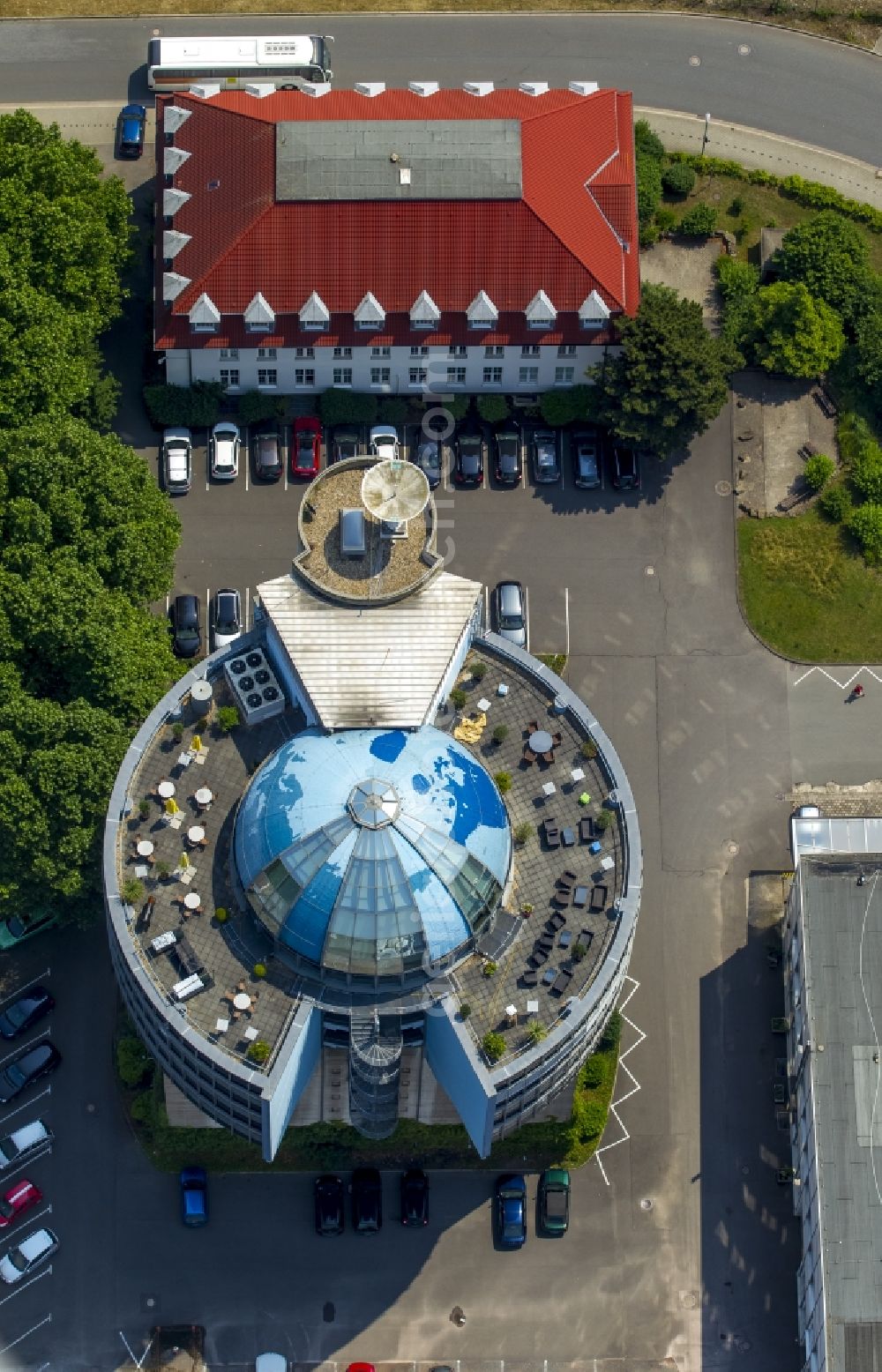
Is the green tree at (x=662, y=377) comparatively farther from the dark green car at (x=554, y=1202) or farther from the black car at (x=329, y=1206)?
the black car at (x=329, y=1206)

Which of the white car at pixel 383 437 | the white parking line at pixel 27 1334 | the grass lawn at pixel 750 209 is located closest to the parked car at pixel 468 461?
the white car at pixel 383 437

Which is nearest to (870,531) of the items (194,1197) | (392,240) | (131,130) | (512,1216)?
(392,240)

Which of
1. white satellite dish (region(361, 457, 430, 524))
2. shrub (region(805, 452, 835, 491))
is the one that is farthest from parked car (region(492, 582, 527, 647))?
shrub (region(805, 452, 835, 491))

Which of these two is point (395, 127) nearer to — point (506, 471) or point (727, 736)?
point (506, 471)

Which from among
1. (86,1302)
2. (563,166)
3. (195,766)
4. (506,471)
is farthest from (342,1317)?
(563,166)

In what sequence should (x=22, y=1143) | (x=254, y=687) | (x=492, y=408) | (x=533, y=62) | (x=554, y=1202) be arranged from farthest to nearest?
(x=533, y=62), (x=492, y=408), (x=22, y=1143), (x=554, y=1202), (x=254, y=687)

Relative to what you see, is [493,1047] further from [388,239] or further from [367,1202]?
[388,239]

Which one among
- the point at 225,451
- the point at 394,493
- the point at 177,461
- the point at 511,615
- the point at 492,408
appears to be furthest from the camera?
the point at 492,408
